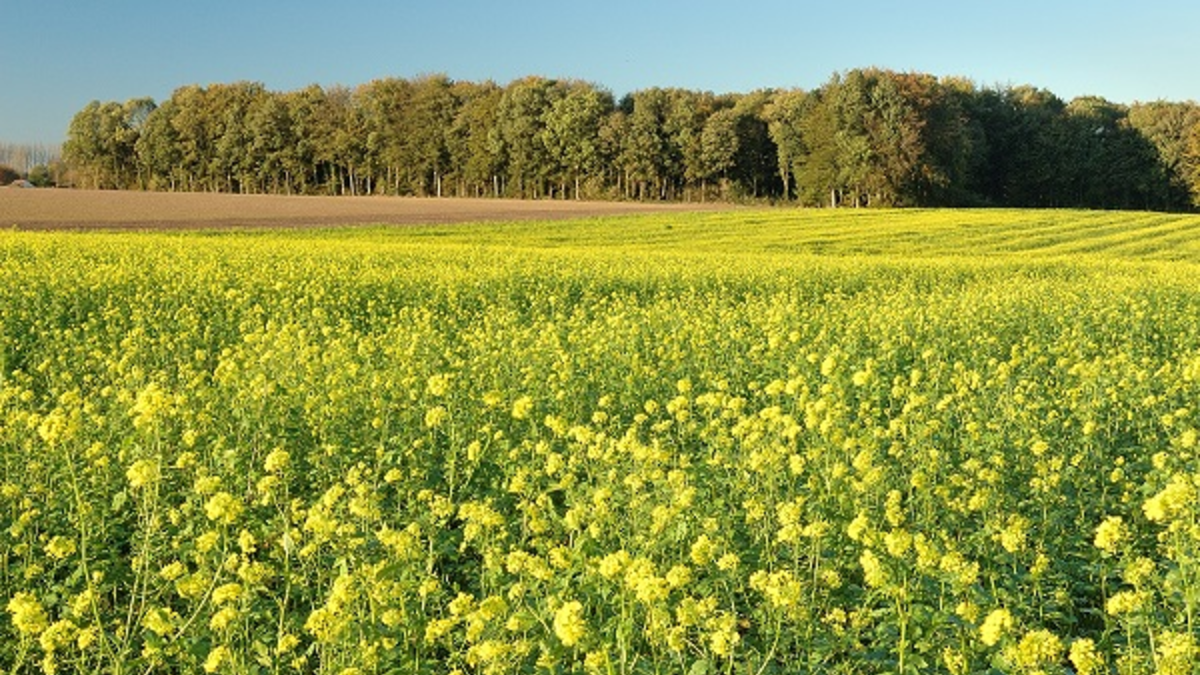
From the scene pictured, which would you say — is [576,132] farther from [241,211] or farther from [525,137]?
[241,211]

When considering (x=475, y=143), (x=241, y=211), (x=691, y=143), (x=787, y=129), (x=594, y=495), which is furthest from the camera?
(x=475, y=143)

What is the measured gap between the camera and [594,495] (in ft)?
14.0

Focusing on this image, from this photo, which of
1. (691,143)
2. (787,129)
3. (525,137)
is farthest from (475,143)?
(787,129)

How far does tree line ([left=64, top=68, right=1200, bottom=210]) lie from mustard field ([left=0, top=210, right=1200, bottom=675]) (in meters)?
57.6

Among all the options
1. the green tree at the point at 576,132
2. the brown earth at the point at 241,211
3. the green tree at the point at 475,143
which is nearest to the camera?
the brown earth at the point at 241,211

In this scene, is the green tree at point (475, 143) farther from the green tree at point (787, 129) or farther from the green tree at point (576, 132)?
the green tree at point (787, 129)

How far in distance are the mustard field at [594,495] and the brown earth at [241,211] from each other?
34.1m

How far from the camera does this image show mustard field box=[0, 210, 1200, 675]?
11.6 ft

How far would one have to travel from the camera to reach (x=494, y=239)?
41781mm

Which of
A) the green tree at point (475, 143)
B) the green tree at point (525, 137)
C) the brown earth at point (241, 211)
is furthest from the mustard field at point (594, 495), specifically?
the green tree at point (475, 143)

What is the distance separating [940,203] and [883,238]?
104ft

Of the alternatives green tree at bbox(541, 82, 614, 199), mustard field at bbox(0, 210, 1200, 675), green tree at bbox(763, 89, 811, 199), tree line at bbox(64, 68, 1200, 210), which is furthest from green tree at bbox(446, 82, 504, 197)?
mustard field at bbox(0, 210, 1200, 675)

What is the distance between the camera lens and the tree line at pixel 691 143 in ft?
230

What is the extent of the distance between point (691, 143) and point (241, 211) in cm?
3912
